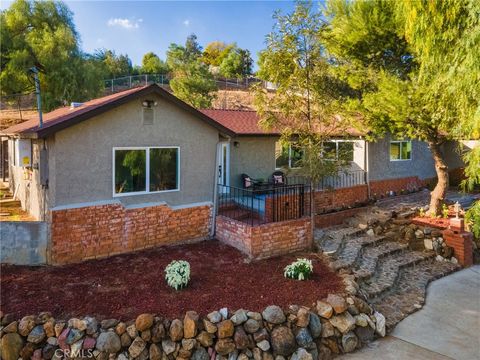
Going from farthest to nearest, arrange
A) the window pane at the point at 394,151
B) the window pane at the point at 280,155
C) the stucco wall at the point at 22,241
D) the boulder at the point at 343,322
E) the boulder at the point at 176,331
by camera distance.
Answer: the window pane at the point at 394,151 < the window pane at the point at 280,155 < the stucco wall at the point at 22,241 < the boulder at the point at 343,322 < the boulder at the point at 176,331

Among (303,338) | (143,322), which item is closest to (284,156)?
(303,338)

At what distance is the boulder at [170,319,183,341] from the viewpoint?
705 centimetres

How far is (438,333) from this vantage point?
26.8ft

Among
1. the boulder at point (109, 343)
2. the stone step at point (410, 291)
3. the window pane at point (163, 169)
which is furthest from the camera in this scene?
the window pane at point (163, 169)

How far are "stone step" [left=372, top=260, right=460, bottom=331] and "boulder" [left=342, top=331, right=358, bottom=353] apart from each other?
112cm

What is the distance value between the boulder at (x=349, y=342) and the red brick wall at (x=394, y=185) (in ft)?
39.6

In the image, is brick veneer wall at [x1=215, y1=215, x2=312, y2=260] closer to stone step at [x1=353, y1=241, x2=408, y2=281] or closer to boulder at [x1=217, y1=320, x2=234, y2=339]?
stone step at [x1=353, y1=241, x2=408, y2=281]

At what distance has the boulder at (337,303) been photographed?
317 inches

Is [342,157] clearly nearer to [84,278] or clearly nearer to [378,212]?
[378,212]

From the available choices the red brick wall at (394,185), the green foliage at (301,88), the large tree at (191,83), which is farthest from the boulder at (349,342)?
the large tree at (191,83)

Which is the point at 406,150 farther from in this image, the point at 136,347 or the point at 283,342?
the point at 136,347

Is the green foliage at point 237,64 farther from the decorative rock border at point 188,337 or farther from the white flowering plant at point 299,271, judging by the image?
the decorative rock border at point 188,337

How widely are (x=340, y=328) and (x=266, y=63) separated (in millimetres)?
7844

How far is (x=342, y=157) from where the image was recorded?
38.6 feet
